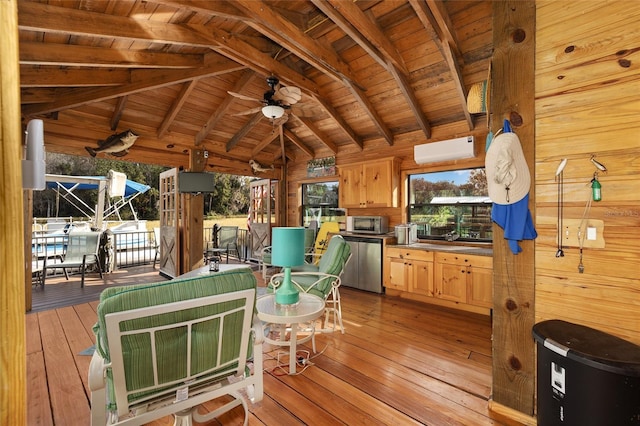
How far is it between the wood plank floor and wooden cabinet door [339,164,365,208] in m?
2.32

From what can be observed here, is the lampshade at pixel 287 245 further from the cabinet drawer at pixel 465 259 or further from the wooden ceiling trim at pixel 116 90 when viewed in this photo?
the wooden ceiling trim at pixel 116 90

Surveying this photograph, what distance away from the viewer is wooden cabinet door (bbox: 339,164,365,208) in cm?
525

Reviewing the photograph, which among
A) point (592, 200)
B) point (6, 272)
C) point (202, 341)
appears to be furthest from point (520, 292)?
point (6, 272)

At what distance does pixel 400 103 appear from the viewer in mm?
4484

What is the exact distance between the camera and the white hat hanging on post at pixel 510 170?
1748 millimetres

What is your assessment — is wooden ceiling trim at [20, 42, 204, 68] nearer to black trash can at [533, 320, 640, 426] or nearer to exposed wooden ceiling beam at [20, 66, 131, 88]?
exposed wooden ceiling beam at [20, 66, 131, 88]

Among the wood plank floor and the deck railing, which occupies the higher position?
the deck railing

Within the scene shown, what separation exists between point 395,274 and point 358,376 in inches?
89.7

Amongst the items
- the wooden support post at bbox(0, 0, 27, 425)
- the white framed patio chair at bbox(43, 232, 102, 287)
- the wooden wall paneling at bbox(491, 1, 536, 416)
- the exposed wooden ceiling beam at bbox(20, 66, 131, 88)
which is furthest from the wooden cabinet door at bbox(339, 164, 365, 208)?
the wooden support post at bbox(0, 0, 27, 425)

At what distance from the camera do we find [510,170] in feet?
5.74

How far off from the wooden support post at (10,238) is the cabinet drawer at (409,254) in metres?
4.12

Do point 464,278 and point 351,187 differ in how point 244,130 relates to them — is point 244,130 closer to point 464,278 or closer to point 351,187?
point 351,187

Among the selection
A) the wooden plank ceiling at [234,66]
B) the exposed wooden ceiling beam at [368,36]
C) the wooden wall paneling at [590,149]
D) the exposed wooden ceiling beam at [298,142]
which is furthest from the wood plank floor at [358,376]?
the exposed wooden ceiling beam at [298,142]

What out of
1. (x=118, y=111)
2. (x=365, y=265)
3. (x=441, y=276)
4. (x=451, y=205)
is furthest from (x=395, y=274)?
(x=118, y=111)
